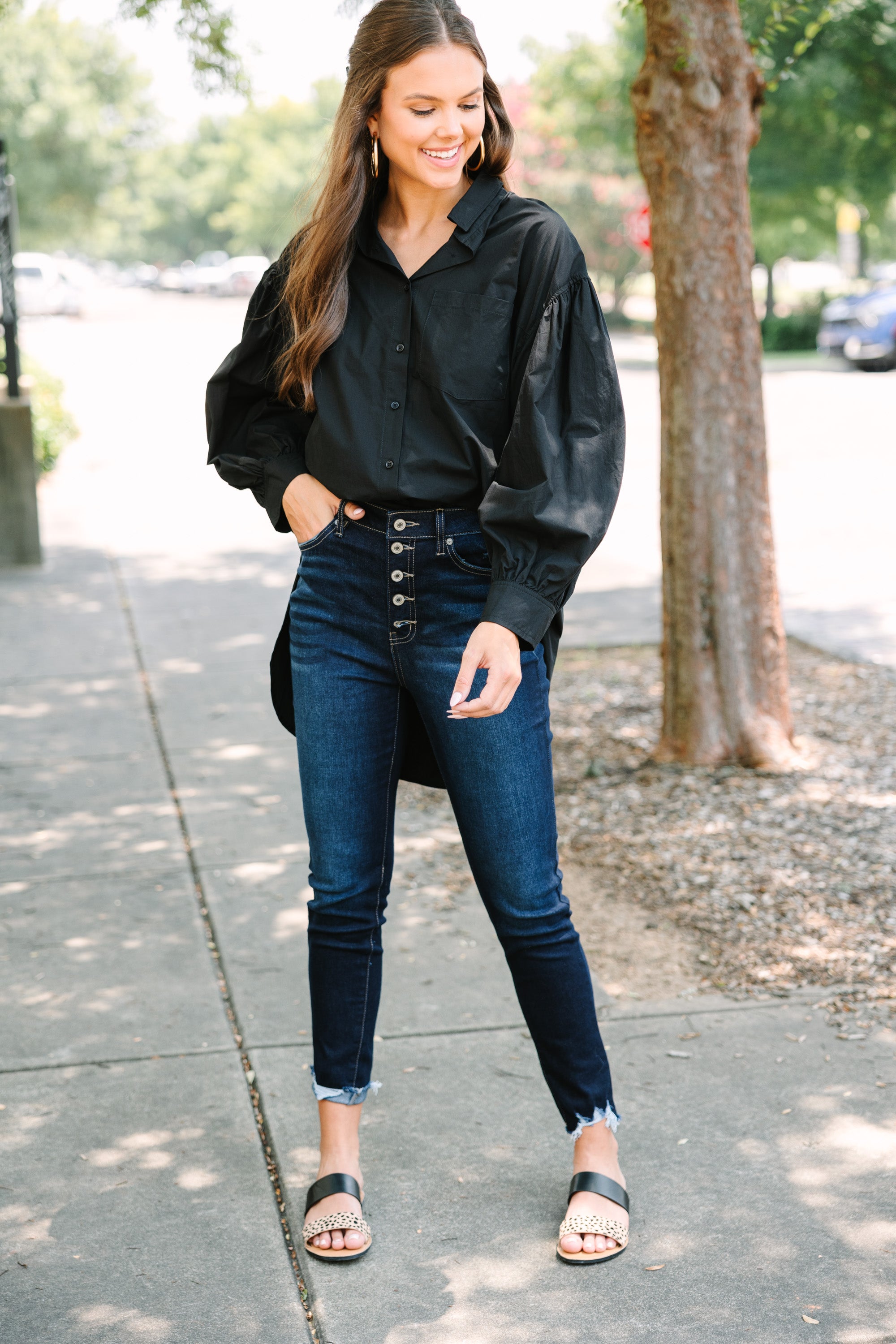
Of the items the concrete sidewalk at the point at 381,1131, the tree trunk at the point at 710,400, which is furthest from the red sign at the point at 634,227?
the concrete sidewalk at the point at 381,1131

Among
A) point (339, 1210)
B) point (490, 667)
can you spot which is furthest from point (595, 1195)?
point (490, 667)

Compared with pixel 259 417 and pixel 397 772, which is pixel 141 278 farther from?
pixel 397 772

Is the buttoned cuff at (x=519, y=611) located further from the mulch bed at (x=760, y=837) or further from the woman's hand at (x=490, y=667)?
the mulch bed at (x=760, y=837)

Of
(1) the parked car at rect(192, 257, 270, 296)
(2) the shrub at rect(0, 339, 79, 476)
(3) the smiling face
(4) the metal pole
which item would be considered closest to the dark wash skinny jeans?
(3) the smiling face

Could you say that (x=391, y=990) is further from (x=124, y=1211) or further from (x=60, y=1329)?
(x=60, y=1329)

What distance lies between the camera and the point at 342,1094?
2.64 meters

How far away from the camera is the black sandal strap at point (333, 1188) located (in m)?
2.60

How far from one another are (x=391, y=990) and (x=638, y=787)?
152 cm

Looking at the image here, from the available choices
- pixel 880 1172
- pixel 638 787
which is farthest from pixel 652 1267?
pixel 638 787

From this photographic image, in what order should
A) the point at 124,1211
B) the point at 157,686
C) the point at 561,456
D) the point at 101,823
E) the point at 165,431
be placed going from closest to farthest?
1. the point at 561,456
2. the point at 124,1211
3. the point at 101,823
4. the point at 157,686
5. the point at 165,431

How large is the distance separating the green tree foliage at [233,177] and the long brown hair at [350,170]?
51.2m

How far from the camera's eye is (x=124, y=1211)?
2.67m

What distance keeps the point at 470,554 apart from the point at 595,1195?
1.16 m

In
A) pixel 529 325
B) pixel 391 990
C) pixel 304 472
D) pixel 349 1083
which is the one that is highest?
pixel 529 325
